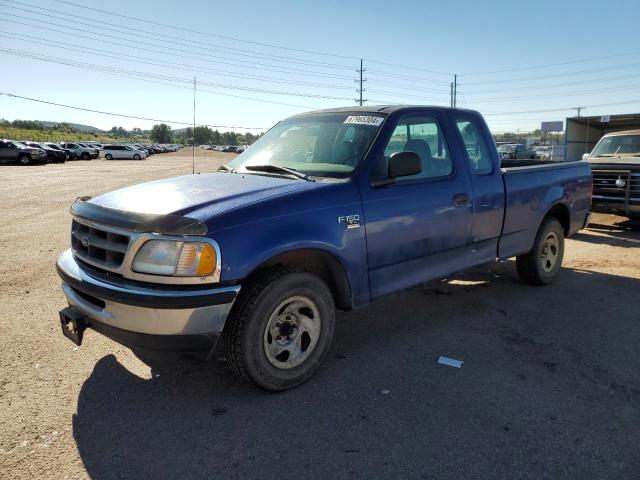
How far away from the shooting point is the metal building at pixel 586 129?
17439mm

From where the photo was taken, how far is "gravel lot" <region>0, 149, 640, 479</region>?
2.67 m

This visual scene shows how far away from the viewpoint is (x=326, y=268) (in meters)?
3.73

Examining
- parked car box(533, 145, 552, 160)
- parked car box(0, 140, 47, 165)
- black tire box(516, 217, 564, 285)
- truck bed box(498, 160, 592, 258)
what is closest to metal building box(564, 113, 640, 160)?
parked car box(533, 145, 552, 160)

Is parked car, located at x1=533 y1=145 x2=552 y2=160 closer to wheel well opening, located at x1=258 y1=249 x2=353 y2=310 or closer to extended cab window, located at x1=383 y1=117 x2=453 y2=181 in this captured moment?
extended cab window, located at x1=383 y1=117 x2=453 y2=181

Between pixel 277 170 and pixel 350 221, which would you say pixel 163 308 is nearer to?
pixel 350 221

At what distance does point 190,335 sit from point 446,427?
1604 mm

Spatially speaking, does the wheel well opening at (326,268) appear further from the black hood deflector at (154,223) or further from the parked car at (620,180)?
the parked car at (620,180)

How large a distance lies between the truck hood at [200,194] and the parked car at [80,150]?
51058 millimetres

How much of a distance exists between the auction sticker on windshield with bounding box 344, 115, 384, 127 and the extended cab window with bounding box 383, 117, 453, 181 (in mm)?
156

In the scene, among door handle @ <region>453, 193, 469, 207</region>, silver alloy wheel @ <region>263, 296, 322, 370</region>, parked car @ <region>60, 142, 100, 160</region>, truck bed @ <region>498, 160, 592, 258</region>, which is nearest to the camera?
silver alloy wheel @ <region>263, 296, 322, 370</region>

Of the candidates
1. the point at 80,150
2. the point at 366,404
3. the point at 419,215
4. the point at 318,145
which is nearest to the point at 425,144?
the point at 419,215

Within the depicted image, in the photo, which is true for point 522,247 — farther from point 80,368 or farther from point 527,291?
point 80,368

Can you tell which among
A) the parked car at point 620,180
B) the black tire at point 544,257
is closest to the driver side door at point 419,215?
the black tire at point 544,257

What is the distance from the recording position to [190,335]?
2938 mm
